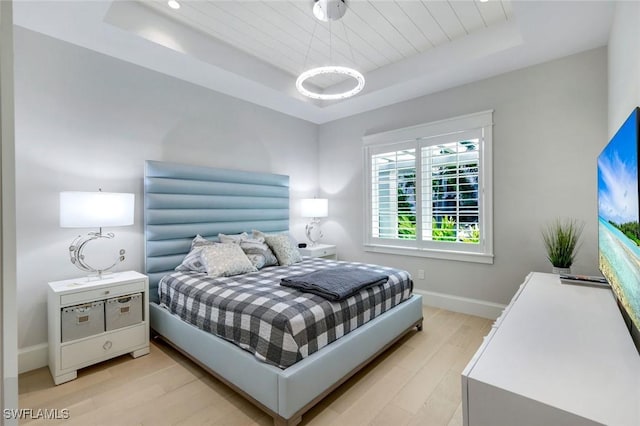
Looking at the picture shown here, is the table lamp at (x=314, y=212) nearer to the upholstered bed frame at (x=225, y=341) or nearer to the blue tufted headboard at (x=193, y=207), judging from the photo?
Answer: the upholstered bed frame at (x=225, y=341)

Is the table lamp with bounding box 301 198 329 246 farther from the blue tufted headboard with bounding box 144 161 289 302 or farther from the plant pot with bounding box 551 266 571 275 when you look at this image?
the plant pot with bounding box 551 266 571 275

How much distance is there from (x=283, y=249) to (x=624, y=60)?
3017 mm

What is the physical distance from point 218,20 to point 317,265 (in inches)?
98.5

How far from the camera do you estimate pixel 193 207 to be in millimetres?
3139

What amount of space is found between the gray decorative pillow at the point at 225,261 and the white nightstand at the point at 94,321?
0.53 m

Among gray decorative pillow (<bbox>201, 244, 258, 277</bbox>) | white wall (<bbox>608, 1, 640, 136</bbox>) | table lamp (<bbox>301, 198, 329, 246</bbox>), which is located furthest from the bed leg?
table lamp (<bbox>301, 198, 329, 246</bbox>)

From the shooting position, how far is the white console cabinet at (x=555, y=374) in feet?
2.84

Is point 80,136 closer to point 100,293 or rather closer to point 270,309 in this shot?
point 100,293

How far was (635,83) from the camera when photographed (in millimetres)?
1425

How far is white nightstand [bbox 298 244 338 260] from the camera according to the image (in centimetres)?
407

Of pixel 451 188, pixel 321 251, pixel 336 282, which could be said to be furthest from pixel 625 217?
pixel 321 251

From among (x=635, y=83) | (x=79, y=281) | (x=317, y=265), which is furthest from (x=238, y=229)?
(x=635, y=83)

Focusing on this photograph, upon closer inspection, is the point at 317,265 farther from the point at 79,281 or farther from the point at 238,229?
the point at 79,281

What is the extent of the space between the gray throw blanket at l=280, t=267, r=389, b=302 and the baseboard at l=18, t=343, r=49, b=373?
6.47 feet
